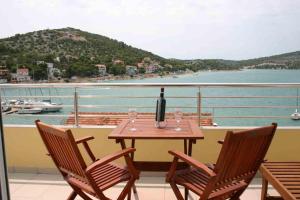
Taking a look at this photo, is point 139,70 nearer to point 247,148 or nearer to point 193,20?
point 193,20

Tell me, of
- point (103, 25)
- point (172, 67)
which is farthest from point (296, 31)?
point (103, 25)

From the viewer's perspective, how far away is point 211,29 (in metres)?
8.91

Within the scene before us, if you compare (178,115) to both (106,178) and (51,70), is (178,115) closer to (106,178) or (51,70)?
(106,178)

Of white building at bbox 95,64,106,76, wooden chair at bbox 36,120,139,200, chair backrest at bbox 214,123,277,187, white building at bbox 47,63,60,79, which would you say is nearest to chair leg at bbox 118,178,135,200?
wooden chair at bbox 36,120,139,200

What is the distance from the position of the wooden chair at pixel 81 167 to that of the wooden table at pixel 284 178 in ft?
3.47

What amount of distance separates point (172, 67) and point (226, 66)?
1.53 m

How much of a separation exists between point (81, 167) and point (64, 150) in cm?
21

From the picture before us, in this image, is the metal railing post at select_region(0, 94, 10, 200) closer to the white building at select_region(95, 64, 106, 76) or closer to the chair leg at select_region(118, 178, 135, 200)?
the chair leg at select_region(118, 178, 135, 200)

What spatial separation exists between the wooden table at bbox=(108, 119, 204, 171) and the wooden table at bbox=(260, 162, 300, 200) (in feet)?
2.00

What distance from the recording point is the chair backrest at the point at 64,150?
2.29 m

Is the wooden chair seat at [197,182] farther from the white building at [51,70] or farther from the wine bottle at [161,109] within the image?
the white building at [51,70]

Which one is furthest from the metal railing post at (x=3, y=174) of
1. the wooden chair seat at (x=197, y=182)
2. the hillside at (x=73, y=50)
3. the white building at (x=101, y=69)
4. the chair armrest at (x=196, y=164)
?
the white building at (x=101, y=69)

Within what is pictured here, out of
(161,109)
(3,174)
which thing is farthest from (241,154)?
(3,174)

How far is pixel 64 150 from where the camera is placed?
244cm
